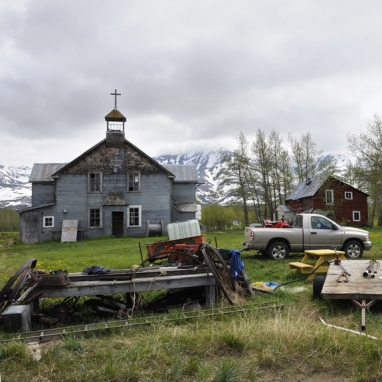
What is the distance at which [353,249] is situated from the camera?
15.2 metres

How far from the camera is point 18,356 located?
4742mm

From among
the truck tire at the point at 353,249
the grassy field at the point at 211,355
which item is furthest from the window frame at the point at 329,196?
the grassy field at the point at 211,355

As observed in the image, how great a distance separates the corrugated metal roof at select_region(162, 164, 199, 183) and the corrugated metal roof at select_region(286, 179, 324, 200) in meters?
17.0

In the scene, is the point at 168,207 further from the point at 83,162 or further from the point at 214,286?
the point at 214,286

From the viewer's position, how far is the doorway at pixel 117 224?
3291 centimetres

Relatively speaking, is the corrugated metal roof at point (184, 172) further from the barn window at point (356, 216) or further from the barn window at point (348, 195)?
the barn window at point (356, 216)

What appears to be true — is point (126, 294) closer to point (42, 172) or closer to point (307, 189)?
point (42, 172)

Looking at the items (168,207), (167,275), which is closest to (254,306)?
(167,275)

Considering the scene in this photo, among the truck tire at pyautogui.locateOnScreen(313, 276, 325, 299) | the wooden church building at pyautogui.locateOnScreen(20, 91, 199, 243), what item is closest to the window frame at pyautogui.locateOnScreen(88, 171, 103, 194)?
the wooden church building at pyautogui.locateOnScreen(20, 91, 199, 243)

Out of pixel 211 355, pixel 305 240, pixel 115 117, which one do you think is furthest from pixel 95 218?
pixel 211 355

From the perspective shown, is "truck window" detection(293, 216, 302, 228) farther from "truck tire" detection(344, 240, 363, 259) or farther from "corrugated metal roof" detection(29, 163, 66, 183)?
"corrugated metal roof" detection(29, 163, 66, 183)

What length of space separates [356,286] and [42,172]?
32.5 metres

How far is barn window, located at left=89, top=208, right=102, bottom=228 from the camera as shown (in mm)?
32375

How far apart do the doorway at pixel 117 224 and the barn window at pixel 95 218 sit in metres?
1.16
